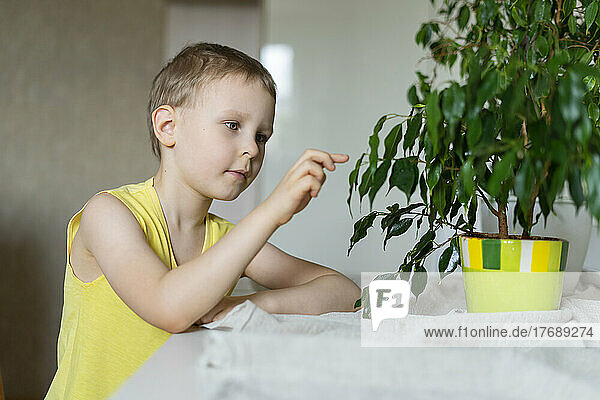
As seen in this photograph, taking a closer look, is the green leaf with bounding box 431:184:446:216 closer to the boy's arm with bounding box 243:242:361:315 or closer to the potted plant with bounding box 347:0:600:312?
the potted plant with bounding box 347:0:600:312

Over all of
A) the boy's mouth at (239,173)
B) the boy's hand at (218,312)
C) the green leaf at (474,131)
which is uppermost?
the green leaf at (474,131)

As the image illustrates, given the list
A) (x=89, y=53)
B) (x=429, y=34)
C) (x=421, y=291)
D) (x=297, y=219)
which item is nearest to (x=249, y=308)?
(x=421, y=291)

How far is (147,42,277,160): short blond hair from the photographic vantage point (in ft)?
2.26

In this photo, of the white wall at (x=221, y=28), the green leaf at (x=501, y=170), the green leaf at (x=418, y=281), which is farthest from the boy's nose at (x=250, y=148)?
the white wall at (x=221, y=28)

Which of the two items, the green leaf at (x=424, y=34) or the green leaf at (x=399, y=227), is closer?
the green leaf at (x=399, y=227)

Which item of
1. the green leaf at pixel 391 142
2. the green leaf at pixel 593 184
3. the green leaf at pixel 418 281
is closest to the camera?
the green leaf at pixel 593 184

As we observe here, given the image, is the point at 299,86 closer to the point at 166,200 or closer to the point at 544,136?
the point at 166,200

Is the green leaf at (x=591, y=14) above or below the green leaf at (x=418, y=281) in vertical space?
above

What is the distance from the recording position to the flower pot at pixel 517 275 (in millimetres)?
481

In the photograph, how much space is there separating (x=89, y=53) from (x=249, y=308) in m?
2.16

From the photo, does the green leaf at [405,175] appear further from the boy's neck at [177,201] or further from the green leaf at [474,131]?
the boy's neck at [177,201]

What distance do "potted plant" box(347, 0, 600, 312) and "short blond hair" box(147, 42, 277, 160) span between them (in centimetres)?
19

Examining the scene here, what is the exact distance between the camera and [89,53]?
233 centimetres

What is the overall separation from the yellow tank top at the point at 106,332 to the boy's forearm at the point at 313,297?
0.39 feet
